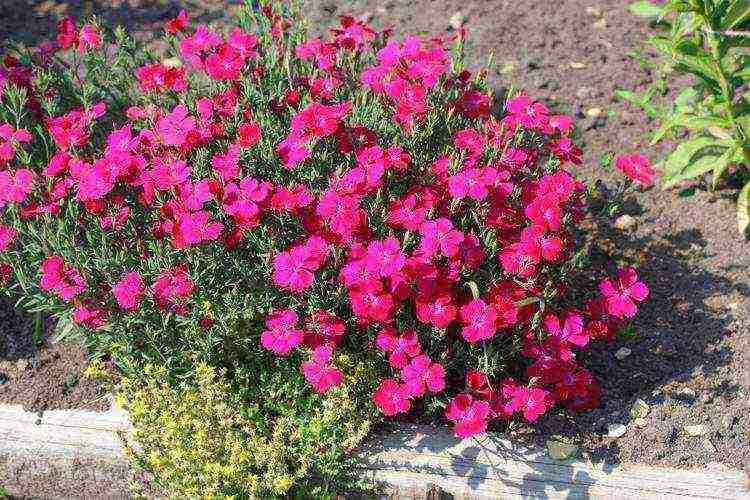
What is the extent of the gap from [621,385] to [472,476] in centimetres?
74

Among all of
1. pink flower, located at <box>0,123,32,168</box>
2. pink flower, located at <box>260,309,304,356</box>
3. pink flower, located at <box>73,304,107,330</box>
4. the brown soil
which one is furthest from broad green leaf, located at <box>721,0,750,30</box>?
the brown soil

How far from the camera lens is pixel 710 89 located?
3365 mm

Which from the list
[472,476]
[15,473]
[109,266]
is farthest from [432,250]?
[15,473]

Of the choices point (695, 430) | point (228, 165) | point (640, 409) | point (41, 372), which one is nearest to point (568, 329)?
point (640, 409)

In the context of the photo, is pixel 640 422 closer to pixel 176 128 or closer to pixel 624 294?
pixel 624 294

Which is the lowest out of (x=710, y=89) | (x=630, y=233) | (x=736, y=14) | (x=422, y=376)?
(x=630, y=233)

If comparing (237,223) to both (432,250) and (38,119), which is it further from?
(38,119)

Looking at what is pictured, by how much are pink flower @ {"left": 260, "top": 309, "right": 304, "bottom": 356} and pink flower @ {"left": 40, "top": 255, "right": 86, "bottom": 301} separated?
0.59 m

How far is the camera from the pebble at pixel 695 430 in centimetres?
287

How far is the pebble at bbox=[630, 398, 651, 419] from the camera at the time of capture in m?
2.92

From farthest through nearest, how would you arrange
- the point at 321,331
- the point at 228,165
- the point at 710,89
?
1. the point at 710,89
2. the point at 228,165
3. the point at 321,331

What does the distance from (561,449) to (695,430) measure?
0.49m

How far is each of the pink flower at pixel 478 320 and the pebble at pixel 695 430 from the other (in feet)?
2.98

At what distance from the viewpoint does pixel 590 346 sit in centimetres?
321
